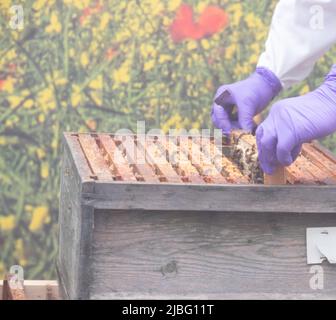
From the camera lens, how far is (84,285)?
2158 millimetres

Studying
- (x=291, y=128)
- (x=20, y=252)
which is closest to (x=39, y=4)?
(x=20, y=252)

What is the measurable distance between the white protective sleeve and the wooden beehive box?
0.68 meters

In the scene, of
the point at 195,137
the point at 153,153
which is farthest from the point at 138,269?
the point at 195,137

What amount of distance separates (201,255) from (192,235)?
0.18ft

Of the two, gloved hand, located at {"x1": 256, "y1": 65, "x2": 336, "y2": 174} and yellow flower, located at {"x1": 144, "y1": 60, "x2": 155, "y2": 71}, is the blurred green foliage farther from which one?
gloved hand, located at {"x1": 256, "y1": 65, "x2": 336, "y2": 174}

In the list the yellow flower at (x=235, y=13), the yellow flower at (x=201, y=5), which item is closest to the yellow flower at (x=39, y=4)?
the yellow flower at (x=201, y=5)

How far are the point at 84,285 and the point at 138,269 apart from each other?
13 centimetres

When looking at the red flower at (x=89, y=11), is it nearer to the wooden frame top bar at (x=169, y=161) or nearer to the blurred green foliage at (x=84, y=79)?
the blurred green foliage at (x=84, y=79)

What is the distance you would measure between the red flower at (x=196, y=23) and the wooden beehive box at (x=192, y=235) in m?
1.59

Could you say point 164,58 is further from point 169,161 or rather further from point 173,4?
point 169,161

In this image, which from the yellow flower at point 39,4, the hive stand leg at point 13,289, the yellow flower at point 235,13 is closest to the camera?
the hive stand leg at point 13,289

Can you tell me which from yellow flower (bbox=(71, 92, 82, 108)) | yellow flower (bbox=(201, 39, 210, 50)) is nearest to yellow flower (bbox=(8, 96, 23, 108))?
yellow flower (bbox=(71, 92, 82, 108))

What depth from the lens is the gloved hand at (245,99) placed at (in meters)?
2.79

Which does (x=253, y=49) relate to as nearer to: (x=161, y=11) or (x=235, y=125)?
(x=161, y=11)
